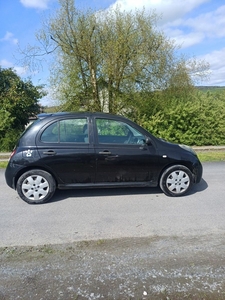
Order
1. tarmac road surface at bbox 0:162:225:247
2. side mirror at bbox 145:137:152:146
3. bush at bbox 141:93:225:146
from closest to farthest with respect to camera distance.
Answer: tarmac road surface at bbox 0:162:225:247 < side mirror at bbox 145:137:152:146 < bush at bbox 141:93:225:146

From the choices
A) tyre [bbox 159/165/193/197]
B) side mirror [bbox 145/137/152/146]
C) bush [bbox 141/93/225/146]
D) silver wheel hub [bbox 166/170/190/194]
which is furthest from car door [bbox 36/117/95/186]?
bush [bbox 141/93/225/146]

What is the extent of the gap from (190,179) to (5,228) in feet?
11.5

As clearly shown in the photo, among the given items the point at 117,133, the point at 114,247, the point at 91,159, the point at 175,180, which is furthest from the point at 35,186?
the point at 175,180

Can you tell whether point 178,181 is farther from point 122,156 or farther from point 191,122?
point 191,122

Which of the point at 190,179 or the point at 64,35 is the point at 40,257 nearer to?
the point at 190,179

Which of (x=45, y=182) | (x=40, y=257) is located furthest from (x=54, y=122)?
(x=40, y=257)

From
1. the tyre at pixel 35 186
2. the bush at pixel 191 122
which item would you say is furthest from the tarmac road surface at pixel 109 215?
the bush at pixel 191 122

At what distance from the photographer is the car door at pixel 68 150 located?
4.48m

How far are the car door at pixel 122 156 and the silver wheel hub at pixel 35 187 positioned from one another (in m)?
1.03

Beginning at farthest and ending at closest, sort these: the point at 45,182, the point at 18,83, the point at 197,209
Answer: the point at 18,83, the point at 45,182, the point at 197,209

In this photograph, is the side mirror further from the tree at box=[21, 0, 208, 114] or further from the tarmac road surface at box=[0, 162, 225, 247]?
the tree at box=[21, 0, 208, 114]

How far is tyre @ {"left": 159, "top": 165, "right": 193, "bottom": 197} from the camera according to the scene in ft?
15.6

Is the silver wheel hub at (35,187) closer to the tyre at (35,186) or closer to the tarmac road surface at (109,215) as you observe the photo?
the tyre at (35,186)

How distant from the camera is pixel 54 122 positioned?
4570 millimetres
